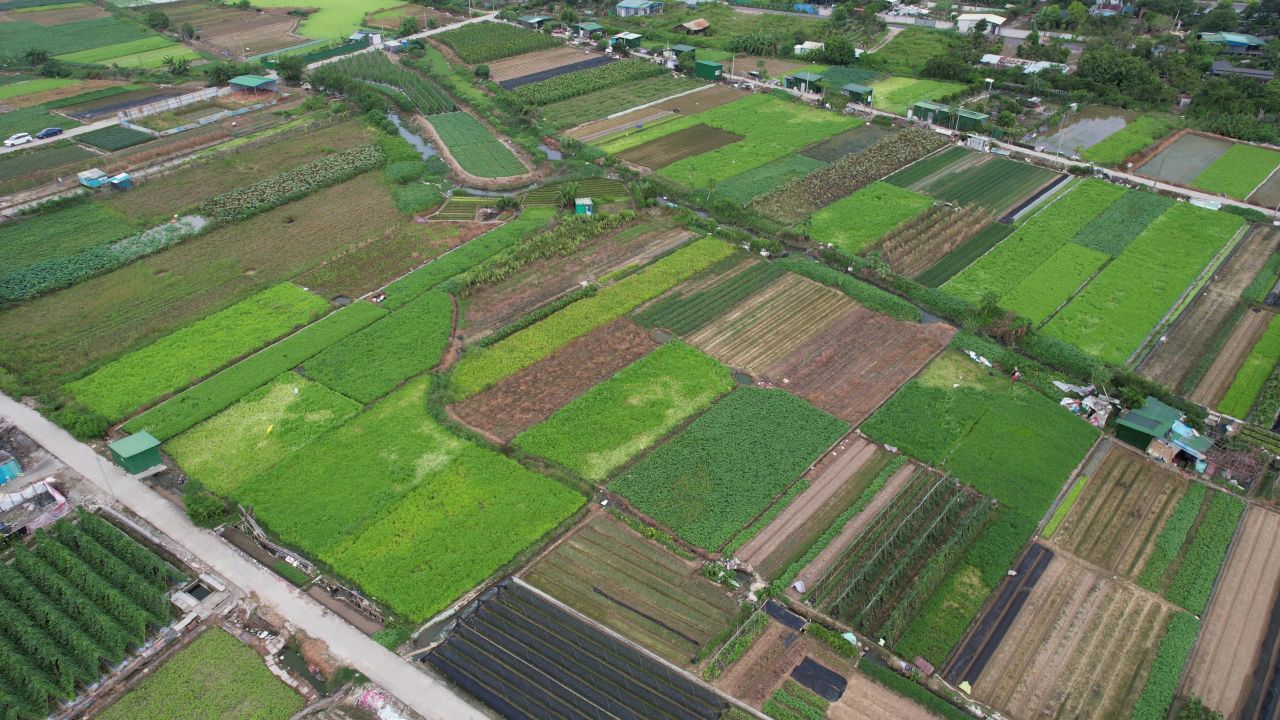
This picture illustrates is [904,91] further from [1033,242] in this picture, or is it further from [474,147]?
[474,147]

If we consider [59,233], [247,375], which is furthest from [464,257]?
[59,233]

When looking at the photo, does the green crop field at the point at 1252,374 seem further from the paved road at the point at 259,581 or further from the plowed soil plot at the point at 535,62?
the plowed soil plot at the point at 535,62

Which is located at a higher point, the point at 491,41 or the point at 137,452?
the point at 491,41

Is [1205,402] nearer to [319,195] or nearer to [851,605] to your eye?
[851,605]

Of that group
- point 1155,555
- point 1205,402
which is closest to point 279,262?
point 1155,555

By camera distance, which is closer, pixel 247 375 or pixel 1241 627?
pixel 1241 627

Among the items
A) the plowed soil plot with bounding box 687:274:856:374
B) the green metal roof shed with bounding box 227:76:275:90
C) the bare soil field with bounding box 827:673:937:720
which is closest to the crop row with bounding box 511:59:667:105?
the green metal roof shed with bounding box 227:76:275:90

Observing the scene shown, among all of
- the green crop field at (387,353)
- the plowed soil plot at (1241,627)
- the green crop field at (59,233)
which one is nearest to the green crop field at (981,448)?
the plowed soil plot at (1241,627)
